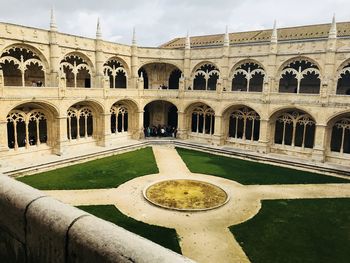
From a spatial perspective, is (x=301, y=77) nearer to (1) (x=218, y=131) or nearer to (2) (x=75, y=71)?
(1) (x=218, y=131)

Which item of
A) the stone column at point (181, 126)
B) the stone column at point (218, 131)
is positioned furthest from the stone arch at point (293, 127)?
the stone column at point (181, 126)

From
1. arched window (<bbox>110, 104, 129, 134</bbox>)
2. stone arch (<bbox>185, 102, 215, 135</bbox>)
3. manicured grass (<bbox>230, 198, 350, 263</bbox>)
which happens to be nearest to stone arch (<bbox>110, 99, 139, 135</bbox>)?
arched window (<bbox>110, 104, 129, 134</bbox>)

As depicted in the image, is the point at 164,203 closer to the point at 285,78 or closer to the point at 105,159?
the point at 105,159

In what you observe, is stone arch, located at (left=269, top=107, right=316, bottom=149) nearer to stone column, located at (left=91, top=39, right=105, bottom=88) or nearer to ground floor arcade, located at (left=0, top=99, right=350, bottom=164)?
ground floor arcade, located at (left=0, top=99, right=350, bottom=164)

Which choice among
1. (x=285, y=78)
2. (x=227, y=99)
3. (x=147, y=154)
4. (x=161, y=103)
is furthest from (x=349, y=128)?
(x=161, y=103)

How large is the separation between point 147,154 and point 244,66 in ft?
43.3

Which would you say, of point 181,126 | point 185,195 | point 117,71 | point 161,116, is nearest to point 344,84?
point 181,126

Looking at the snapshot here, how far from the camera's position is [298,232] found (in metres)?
12.9

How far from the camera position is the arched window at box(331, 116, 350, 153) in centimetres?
2369

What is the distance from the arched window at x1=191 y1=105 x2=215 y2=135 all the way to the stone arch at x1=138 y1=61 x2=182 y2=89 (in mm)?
4838

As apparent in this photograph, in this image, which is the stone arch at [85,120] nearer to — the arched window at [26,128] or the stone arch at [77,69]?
the stone arch at [77,69]

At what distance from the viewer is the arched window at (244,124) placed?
93.0 ft

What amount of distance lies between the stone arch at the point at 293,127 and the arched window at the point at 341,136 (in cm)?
164

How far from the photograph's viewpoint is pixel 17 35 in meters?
22.0
